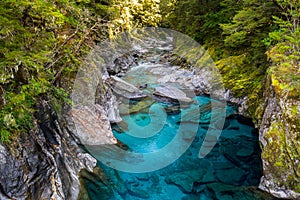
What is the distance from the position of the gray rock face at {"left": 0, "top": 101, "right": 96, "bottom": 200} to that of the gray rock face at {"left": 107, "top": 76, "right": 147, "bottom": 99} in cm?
593

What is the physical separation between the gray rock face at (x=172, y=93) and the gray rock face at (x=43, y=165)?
6749 mm

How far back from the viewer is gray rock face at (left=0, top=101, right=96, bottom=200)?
3.94 meters

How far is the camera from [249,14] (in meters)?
9.63

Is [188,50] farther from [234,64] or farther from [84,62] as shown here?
[84,62]

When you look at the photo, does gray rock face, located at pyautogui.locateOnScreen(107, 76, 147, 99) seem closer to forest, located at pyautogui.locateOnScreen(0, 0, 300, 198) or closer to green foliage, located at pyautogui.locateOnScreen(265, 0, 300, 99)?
forest, located at pyautogui.locateOnScreen(0, 0, 300, 198)

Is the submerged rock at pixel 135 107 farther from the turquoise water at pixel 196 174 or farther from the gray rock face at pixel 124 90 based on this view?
the turquoise water at pixel 196 174

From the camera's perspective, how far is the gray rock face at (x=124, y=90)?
12242mm

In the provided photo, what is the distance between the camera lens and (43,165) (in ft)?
15.2

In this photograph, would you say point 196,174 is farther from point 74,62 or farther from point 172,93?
point 172,93

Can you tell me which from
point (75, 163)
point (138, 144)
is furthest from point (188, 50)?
point (75, 163)

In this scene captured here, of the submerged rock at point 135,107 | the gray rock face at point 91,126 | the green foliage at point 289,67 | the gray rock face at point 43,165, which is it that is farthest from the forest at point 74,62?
→ the submerged rock at point 135,107

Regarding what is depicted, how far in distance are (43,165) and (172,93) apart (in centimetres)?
881

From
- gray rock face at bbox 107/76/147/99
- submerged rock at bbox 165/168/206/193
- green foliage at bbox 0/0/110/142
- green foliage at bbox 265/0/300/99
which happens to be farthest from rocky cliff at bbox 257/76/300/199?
gray rock face at bbox 107/76/147/99

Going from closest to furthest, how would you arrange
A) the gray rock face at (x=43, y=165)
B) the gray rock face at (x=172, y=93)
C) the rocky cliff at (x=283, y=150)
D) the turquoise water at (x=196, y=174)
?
the gray rock face at (x=43, y=165) < the rocky cliff at (x=283, y=150) < the turquoise water at (x=196, y=174) < the gray rock face at (x=172, y=93)
